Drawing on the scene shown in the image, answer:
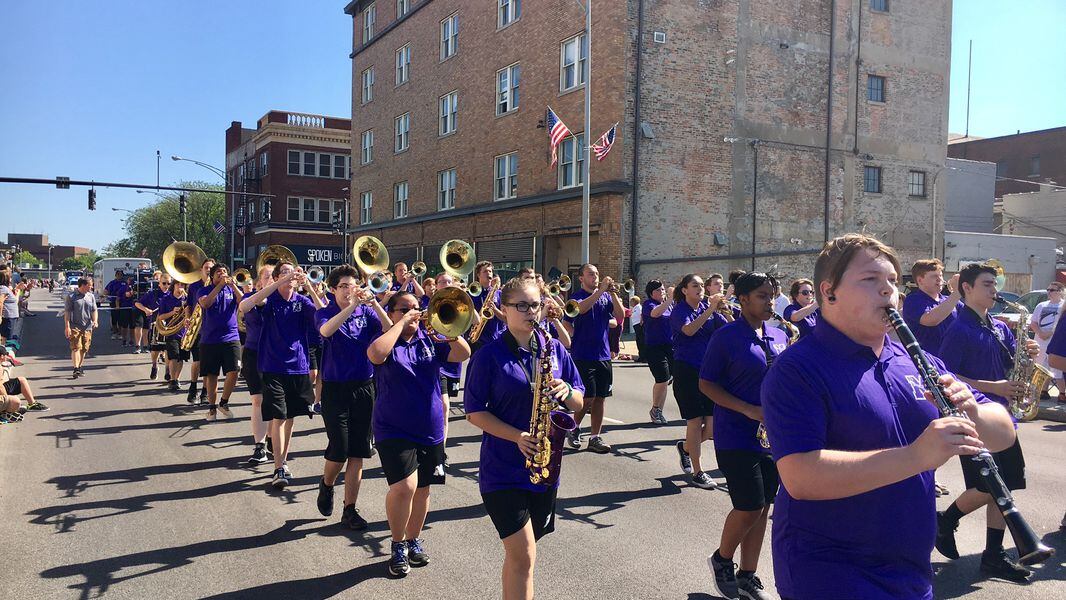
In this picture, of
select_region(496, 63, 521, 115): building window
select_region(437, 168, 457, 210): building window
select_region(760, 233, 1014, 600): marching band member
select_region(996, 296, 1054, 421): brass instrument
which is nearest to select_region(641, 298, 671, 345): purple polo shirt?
select_region(996, 296, 1054, 421): brass instrument

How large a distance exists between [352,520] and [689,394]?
12.1ft

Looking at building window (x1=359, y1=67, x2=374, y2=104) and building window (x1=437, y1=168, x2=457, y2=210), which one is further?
building window (x1=359, y1=67, x2=374, y2=104)

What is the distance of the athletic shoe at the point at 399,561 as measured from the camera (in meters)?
5.02

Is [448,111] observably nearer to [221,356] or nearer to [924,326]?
[221,356]

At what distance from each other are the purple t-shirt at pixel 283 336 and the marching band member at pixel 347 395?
1.24m

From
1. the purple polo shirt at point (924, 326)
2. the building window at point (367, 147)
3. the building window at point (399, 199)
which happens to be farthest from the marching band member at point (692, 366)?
the building window at point (367, 147)

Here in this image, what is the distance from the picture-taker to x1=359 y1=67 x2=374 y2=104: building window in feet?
136

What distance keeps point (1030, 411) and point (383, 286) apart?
5466 millimetres

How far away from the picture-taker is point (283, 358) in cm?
724

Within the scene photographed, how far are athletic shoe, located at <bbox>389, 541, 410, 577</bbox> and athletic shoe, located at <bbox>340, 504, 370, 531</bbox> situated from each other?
954 mm

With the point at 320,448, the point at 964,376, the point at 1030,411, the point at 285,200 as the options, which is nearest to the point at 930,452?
the point at 964,376

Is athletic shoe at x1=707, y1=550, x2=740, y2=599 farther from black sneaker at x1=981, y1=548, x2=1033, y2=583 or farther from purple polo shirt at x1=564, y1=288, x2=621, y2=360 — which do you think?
purple polo shirt at x1=564, y1=288, x2=621, y2=360

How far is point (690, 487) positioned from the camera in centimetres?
729

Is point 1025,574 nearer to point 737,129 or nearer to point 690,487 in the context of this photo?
point 690,487
